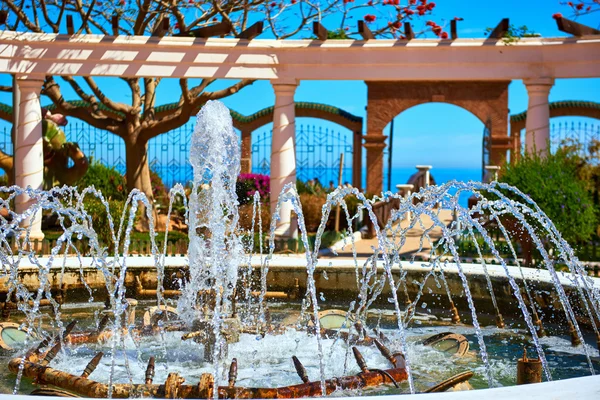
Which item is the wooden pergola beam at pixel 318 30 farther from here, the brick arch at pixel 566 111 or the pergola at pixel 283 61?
the brick arch at pixel 566 111

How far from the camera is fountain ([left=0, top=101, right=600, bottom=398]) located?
541 cm

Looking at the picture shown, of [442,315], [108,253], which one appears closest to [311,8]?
[108,253]

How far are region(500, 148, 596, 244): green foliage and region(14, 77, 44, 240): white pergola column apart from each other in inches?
285

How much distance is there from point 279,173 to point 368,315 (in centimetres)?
564

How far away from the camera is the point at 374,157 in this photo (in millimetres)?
22406

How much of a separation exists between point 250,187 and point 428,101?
6.67 metres

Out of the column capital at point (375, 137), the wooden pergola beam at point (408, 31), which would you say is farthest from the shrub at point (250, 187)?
the wooden pergola beam at point (408, 31)

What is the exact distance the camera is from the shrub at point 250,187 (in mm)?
17609

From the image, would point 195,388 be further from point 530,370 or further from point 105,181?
point 105,181

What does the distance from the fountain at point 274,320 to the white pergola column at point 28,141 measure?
12.2 feet

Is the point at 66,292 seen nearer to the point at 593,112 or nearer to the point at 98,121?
the point at 98,121

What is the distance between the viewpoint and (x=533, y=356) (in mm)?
6738

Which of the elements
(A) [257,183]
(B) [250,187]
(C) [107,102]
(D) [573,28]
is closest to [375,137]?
(A) [257,183]

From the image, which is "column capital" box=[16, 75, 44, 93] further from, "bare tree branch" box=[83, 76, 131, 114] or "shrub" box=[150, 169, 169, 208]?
"shrub" box=[150, 169, 169, 208]
